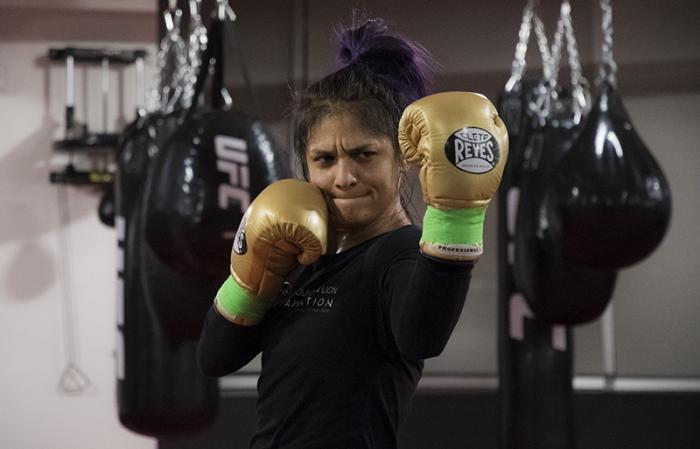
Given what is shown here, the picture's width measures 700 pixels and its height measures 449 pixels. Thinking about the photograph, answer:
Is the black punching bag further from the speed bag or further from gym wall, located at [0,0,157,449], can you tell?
gym wall, located at [0,0,157,449]

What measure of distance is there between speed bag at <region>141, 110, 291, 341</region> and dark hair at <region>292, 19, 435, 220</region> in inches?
45.3

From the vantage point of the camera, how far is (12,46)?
511 cm

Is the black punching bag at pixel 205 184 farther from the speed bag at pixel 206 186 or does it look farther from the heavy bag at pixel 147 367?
the heavy bag at pixel 147 367

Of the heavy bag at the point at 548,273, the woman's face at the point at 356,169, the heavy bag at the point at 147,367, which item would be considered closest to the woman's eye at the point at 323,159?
the woman's face at the point at 356,169

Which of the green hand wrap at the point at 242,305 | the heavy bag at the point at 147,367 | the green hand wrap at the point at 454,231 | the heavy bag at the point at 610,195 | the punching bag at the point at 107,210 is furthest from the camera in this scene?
the punching bag at the point at 107,210

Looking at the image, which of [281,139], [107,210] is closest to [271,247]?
[107,210]

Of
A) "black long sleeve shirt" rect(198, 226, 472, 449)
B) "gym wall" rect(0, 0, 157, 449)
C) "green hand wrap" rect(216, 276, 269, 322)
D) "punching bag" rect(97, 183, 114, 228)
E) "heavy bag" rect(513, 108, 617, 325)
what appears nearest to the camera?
"black long sleeve shirt" rect(198, 226, 472, 449)

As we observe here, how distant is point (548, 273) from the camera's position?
3023mm

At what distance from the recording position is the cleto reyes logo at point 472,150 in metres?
1.19

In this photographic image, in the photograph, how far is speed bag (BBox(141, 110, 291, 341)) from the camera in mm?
2648

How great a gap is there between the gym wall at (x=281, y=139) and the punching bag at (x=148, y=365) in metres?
1.36

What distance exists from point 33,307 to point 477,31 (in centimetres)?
289

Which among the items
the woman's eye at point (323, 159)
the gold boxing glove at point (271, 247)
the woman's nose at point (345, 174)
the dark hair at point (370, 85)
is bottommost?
the gold boxing glove at point (271, 247)

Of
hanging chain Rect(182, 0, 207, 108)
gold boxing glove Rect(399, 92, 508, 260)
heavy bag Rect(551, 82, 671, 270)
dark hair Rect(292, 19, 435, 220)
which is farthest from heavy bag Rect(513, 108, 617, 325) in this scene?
gold boxing glove Rect(399, 92, 508, 260)
